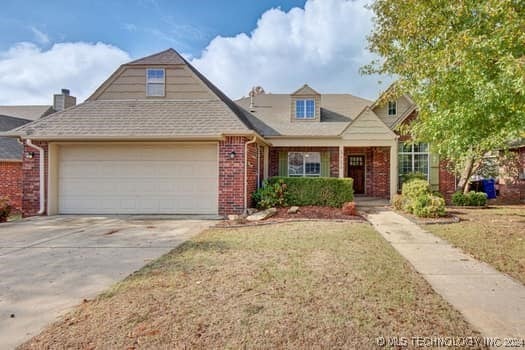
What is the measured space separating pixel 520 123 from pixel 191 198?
865cm

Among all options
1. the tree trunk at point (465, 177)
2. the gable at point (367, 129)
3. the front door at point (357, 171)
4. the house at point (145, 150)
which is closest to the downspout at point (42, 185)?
the house at point (145, 150)

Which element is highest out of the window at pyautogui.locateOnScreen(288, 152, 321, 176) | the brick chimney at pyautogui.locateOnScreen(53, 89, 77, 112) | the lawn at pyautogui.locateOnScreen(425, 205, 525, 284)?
the brick chimney at pyautogui.locateOnScreen(53, 89, 77, 112)

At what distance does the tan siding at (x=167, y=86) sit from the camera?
38.2 ft

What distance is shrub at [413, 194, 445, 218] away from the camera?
30.2ft

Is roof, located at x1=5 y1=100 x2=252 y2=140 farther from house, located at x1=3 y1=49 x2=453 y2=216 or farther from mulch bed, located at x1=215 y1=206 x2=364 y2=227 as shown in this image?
mulch bed, located at x1=215 y1=206 x2=364 y2=227

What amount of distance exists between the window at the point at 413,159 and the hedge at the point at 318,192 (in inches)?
190

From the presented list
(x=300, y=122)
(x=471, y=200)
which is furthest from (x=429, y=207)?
(x=300, y=122)

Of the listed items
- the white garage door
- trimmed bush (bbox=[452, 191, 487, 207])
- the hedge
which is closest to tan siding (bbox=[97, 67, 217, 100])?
the white garage door

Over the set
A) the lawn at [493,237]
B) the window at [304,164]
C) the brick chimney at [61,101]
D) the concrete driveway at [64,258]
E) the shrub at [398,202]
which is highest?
the brick chimney at [61,101]

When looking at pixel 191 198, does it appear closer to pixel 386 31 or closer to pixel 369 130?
pixel 369 130

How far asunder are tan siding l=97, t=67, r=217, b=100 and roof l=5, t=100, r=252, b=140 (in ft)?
0.84

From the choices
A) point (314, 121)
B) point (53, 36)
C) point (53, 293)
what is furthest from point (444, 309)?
point (53, 36)

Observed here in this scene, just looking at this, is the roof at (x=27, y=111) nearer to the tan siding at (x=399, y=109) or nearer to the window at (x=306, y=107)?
the window at (x=306, y=107)

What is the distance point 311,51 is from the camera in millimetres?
15734
